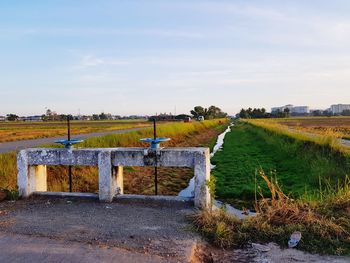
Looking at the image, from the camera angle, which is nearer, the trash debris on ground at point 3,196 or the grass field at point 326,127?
the trash debris on ground at point 3,196

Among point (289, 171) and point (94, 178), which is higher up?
point (94, 178)

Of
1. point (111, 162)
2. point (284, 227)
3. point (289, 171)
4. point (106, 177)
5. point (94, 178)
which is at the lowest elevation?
point (289, 171)

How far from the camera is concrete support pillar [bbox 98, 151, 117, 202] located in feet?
27.7

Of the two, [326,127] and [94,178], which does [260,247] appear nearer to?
[94,178]

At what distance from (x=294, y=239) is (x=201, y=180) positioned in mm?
2184

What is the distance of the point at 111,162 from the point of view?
28.0 ft

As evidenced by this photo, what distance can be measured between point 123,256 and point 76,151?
3920 millimetres

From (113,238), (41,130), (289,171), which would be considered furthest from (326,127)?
(113,238)

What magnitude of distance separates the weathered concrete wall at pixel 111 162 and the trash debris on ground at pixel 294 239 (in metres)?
1.91

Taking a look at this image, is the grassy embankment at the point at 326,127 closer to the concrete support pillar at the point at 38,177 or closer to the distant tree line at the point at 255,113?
the concrete support pillar at the point at 38,177

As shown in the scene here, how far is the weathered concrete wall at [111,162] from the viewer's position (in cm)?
795

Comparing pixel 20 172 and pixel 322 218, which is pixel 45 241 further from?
pixel 322 218

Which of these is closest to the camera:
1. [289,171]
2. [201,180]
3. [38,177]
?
[201,180]

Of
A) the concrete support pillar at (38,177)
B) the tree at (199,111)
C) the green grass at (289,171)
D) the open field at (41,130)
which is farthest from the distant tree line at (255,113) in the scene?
the concrete support pillar at (38,177)
